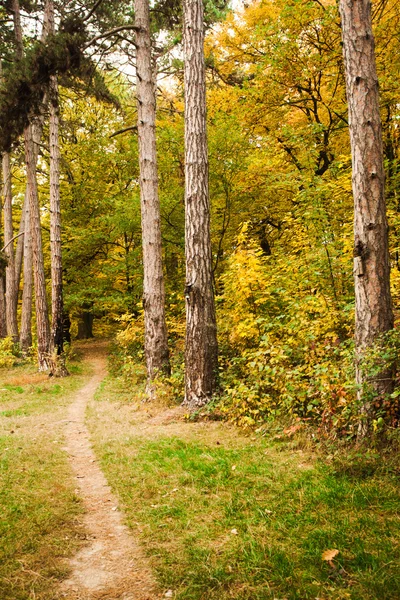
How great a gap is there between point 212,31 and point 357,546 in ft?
48.2

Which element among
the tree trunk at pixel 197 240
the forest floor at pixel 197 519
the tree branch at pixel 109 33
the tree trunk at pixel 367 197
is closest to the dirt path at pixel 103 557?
the forest floor at pixel 197 519

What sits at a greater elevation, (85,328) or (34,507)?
(85,328)

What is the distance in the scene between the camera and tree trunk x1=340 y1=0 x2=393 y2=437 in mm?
4508

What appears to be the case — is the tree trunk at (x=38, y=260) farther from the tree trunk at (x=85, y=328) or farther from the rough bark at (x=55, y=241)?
the tree trunk at (x=85, y=328)

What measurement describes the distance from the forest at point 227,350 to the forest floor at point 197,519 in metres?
0.02

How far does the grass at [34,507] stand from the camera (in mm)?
2906

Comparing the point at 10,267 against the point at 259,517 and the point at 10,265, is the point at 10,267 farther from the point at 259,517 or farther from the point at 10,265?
the point at 259,517

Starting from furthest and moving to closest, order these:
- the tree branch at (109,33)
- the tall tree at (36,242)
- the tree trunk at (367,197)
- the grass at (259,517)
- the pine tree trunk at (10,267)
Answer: the pine tree trunk at (10,267) < the tall tree at (36,242) < the tree branch at (109,33) < the tree trunk at (367,197) < the grass at (259,517)

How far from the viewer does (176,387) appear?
8336 mm

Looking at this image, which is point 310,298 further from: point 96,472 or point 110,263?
point 110,263

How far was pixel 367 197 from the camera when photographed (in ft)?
14.8

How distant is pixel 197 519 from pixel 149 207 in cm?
694

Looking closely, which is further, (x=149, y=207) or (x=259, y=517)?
(x=149, y=207)

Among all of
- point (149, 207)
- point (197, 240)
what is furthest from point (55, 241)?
point (197, 240)
